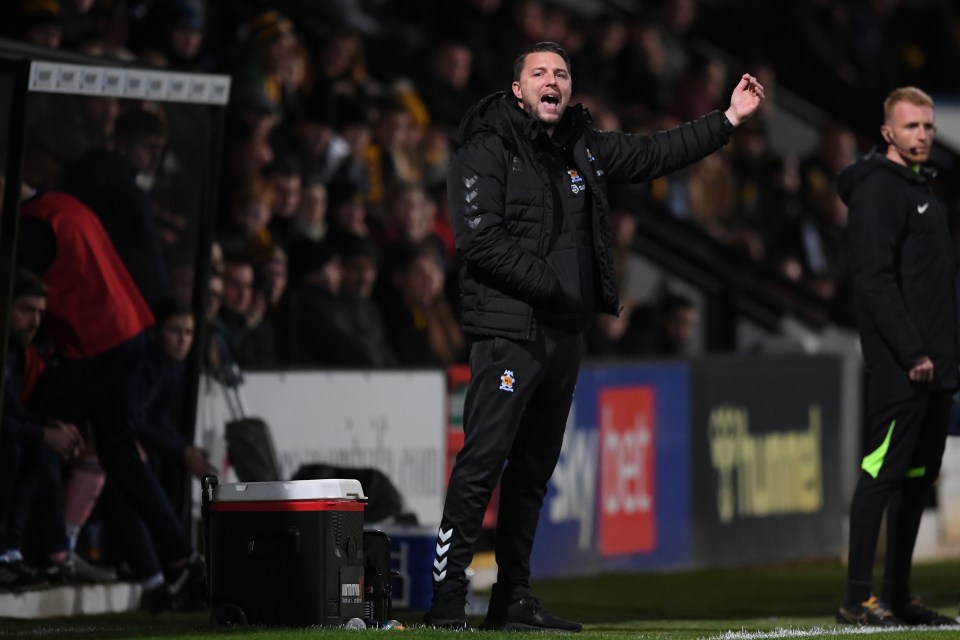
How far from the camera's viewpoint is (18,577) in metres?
9.66

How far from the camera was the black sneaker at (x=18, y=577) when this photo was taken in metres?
9.60

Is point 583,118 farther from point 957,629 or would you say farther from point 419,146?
point 419,146

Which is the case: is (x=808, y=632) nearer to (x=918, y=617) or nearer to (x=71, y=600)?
(x=918, y=617)

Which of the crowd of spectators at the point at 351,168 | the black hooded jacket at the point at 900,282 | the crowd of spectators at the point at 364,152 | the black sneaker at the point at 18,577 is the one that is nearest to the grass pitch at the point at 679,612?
the black sneaker at the point at 18,577

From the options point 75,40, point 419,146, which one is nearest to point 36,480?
point 75,40

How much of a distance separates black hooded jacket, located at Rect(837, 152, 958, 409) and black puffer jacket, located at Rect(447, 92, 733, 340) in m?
1.35

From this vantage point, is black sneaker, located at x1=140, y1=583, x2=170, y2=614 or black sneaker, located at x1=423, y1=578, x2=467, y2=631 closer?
black sneaker, located at x1=423, y1=578, x2=467, y2=631

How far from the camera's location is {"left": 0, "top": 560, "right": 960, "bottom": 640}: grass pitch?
7.91 m

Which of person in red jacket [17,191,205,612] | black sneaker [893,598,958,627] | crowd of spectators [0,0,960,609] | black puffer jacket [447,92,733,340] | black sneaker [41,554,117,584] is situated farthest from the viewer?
crowd of spectators [0,0,960,609]

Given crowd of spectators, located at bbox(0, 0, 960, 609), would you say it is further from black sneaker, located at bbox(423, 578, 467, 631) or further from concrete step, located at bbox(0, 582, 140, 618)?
black sneaker, located at bbox(423, 578, 467, 631)

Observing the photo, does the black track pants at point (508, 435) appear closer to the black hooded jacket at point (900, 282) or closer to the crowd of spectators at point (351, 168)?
the black hooded jacket at point (900, 282)

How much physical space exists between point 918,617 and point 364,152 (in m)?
6.04

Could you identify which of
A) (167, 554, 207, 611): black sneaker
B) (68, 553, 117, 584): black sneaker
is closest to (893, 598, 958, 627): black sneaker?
(167, 554, 207, 611): black sneaker

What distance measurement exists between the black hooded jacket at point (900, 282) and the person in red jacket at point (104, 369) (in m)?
3.39
